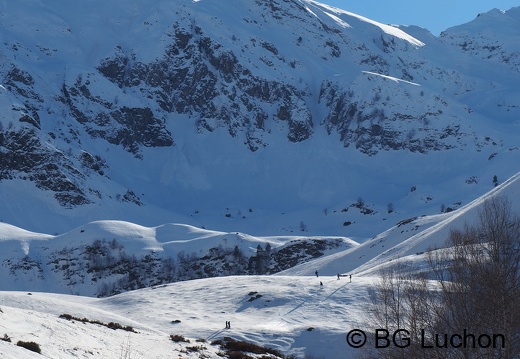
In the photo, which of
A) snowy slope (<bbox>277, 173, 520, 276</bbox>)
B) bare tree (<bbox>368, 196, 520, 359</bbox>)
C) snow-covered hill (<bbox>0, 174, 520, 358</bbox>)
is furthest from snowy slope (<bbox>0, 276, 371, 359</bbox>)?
snowy slope (<bbox>277, 173, 520, 276</bbox>)

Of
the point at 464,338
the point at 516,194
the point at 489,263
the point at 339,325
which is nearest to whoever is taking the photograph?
the point at 464,338

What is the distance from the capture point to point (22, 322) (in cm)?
3466

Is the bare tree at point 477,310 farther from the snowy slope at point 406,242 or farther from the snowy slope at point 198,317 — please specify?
the snowy slope at point 406,242

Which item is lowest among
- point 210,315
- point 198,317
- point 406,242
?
point 198,317

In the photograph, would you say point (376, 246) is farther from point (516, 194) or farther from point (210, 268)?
point (210, 268)

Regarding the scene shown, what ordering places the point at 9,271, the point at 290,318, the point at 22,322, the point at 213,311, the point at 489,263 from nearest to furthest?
the point at 489,263 → the point at 22,322 → the point at 290,318 → the point at 213,311 → the point at 9,271

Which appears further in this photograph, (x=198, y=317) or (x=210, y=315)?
(x=210, y=315)

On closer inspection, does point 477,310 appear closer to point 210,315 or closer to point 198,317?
point 198,317

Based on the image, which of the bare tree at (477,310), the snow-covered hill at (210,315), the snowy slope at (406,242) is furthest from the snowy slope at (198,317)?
the snowy slope at (406,242)

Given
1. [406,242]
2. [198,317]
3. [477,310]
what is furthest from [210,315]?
[406,242]

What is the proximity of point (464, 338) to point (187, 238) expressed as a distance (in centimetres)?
14466

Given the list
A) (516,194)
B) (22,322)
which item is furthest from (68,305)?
(516,194)

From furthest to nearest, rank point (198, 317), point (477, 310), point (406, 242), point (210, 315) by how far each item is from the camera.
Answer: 1. point (406, 242)
2. point (210, 315)
3. point (198, 317)
4. point (477, 310)

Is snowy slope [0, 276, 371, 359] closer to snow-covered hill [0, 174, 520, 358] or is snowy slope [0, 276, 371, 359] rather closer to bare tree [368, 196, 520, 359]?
snow-covered hill [0, 174, 520, 358]
